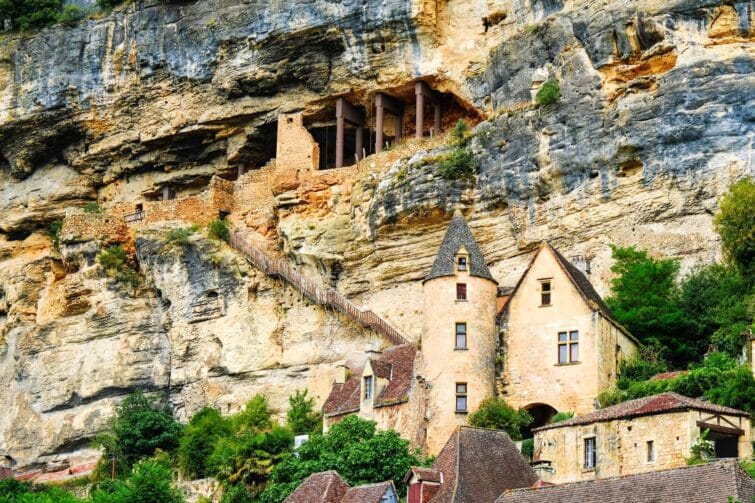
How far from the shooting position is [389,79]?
61719 millimetres

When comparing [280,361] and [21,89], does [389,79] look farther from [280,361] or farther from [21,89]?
[21,89]

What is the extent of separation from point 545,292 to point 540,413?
3.61 meters

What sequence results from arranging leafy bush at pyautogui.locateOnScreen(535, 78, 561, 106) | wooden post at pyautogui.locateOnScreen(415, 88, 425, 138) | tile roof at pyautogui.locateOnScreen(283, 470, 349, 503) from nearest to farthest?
tile roof at pyautogui.locateOnScreen(283, 470, 349, 503) < leafy bush at pyautogui.locateOnScreen(535, 78, 561, 106) < wooden post at pyautogui.locateOnScreen(415, 88, 425, 138)

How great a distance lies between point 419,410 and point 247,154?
19.8m

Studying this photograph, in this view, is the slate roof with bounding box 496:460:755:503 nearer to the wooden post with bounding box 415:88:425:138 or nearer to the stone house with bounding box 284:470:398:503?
the stone house with bounding box 284:470:398:503

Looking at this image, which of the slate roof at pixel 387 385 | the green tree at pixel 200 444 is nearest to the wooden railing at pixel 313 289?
the slate roof at pixel 387 385

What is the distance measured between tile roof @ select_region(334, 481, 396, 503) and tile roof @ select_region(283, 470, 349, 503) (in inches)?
12.3

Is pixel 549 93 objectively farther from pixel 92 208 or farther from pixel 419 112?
pixel 92 208

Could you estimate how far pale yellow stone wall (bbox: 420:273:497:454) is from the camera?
163ft

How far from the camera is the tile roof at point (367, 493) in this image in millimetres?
42531

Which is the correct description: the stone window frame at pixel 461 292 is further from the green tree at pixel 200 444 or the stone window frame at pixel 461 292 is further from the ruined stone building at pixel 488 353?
the green tree at pixel 200 444

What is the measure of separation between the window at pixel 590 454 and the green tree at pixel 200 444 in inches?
587

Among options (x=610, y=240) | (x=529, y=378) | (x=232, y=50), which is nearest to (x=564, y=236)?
(x=610, y=240)

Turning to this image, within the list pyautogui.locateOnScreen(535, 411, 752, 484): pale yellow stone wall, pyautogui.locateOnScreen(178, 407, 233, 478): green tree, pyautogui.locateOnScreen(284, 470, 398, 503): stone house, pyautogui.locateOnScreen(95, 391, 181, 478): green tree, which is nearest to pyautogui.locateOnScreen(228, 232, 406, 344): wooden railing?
pyautogui.locateOnScreen(178, 407, 233, 478): green tree
